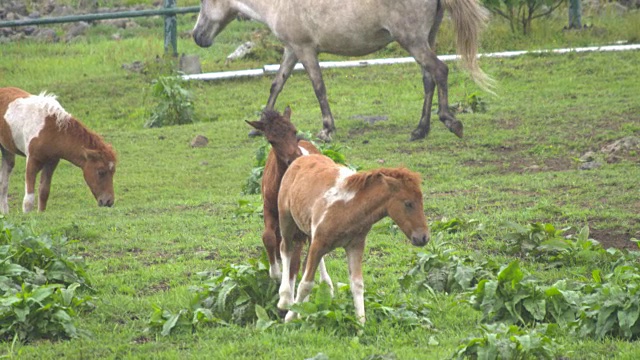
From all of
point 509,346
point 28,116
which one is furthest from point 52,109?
point 509,346

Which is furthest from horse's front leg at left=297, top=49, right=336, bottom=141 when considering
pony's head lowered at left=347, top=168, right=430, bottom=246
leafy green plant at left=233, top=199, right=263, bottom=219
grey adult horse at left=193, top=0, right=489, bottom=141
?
pony's head lowered at left=347, top=168, right=430, bottom=246

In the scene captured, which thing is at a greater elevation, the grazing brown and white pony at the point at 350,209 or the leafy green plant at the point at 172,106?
the grazing brown and white pony at the point at 350,209

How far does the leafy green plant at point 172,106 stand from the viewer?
16453mm

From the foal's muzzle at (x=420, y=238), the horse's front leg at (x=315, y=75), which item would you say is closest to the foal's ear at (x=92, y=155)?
the horse's front leg at (x=315, y=75)

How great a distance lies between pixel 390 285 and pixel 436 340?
1.40 meters

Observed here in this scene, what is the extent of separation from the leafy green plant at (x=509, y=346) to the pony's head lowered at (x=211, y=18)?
11.1 m

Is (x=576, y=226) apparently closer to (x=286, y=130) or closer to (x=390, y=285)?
(x=390, y=285)

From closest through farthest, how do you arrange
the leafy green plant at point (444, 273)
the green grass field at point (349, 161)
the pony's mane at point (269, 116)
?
the green grass field at point (349, 161) < the pony's mane at point (269, 116) < the leafy green plant at point (444, 273)

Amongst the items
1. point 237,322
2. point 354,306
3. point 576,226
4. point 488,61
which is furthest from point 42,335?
→ point 488,61

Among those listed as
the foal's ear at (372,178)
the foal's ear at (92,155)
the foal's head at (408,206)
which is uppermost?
the foal's ear at (372,178)

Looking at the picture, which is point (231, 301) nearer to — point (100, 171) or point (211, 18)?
point (100, 171)

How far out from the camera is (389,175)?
240 inches

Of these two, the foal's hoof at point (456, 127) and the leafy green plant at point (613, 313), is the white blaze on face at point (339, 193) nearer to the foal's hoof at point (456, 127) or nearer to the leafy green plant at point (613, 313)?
the leafy green plant at point (613, 313)

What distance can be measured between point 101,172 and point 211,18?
194 inches
